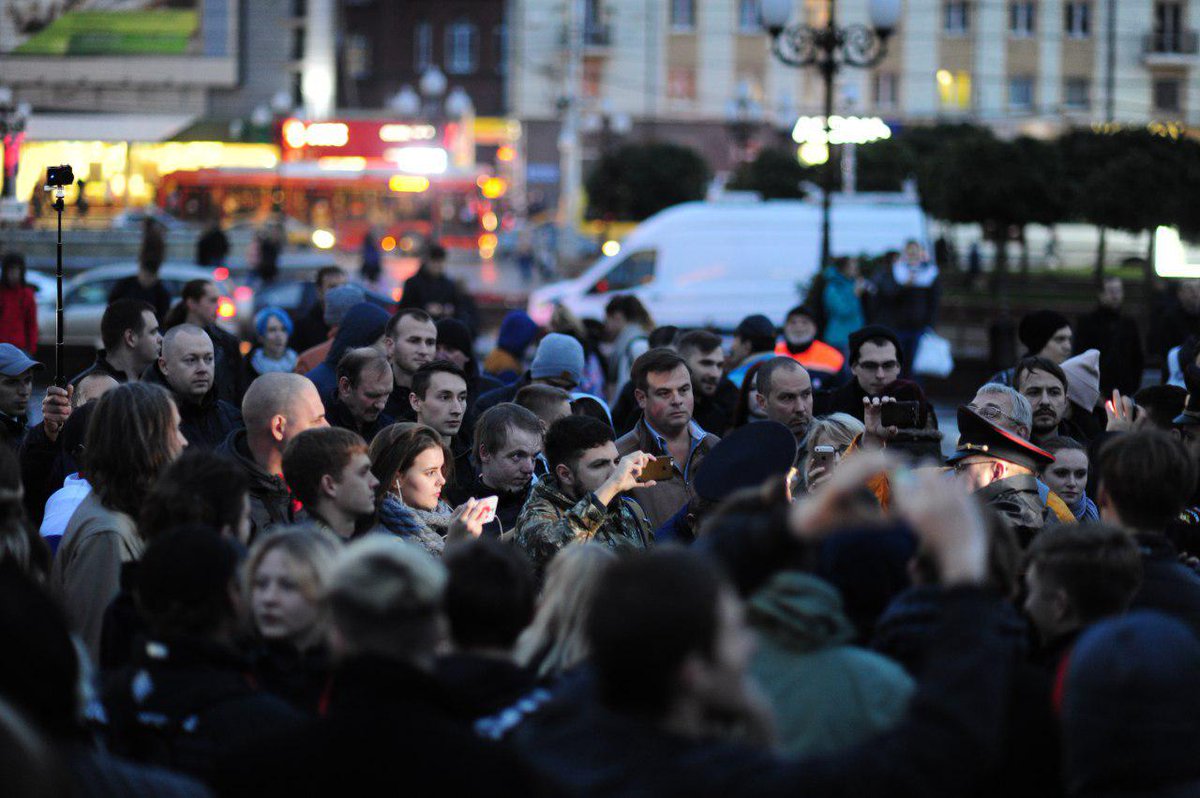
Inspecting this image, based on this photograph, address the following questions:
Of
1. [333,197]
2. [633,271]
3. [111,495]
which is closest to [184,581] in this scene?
[111,495]

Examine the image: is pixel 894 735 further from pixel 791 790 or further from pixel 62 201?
pixel 62 201

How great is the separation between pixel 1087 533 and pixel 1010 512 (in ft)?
6.87

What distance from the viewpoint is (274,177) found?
5306 cm

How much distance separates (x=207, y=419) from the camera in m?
7.94

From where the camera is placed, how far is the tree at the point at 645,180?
54.4 metres

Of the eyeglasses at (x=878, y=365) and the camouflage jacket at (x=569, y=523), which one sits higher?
the eyeglasses at (x=878, y=365)

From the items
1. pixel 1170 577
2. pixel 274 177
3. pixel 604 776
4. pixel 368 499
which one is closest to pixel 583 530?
pixel 368 499

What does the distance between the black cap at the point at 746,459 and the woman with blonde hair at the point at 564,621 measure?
1.44 meters

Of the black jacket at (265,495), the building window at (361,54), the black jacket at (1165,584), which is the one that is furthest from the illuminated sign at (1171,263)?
the building window at (361,54)

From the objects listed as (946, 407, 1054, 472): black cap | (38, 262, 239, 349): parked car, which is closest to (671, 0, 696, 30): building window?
(38, 262, 239, 349): parked car

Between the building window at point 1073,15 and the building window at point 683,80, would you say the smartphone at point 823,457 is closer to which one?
the building window at point 683,80

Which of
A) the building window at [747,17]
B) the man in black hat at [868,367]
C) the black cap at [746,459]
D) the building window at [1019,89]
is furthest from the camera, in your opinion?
the building window at [747,17]

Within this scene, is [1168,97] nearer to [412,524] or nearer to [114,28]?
[114,28]

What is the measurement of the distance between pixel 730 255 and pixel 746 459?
2198cm
